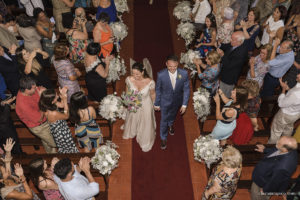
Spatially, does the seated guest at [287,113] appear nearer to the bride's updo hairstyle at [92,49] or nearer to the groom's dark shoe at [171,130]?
the groom's dark shoe at [171,130]

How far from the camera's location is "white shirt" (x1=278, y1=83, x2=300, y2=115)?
5109 mm

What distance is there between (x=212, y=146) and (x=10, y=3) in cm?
994

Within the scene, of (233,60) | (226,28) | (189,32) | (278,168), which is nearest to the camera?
(278,168)

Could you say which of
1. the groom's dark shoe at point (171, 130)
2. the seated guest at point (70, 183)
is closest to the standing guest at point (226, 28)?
the groom's dark shoe at point (171, 130)

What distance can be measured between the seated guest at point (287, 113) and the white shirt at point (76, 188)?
4166mm

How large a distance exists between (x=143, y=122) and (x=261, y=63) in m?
3.20

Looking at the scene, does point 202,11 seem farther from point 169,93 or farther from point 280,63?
point 169,93

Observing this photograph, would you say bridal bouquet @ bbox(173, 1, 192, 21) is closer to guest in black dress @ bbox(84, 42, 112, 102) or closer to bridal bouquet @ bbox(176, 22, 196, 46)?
bridal bouquet @ bbox(176, 22, 196, 46)

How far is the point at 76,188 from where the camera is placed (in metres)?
3.93

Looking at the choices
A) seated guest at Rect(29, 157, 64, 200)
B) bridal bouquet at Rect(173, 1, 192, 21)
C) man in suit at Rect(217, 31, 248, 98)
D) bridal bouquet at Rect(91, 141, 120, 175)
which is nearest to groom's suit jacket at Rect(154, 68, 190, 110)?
man in suit at Rect(217, 31, 248, 98)

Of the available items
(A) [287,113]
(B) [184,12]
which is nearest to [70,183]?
(A) [287,113]

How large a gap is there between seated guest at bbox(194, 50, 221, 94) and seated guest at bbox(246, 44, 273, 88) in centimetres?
96

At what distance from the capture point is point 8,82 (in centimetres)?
668

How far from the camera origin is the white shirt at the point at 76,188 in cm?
392
